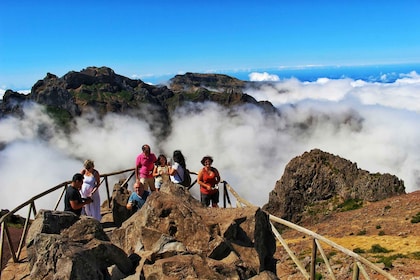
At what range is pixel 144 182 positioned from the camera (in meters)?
16.3

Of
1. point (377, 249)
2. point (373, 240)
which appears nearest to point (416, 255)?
point (377, 249)

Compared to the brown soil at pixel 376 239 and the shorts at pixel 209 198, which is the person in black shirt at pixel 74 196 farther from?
the brown soil at pixel 376 239

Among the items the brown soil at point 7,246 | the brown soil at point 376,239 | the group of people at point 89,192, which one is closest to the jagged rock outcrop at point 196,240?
the group of people at point 89,192

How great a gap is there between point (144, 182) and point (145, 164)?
0.76 meters

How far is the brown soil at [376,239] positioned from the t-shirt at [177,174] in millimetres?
9716

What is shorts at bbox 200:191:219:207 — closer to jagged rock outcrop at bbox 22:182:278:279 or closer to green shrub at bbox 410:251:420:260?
jagged rock outcrop at bbox 22:182:278:279

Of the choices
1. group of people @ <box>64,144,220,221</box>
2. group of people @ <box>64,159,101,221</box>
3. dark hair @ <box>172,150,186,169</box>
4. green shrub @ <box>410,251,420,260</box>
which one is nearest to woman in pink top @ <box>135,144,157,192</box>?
group of people @ <box>64,144,220,221</box>

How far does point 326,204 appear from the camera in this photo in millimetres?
54469

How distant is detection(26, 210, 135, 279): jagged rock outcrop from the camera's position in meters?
8.12

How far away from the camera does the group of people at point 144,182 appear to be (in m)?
12.7

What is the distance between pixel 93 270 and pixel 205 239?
295 centimetres

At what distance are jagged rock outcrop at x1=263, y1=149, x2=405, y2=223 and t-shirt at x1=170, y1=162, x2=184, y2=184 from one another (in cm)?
3826

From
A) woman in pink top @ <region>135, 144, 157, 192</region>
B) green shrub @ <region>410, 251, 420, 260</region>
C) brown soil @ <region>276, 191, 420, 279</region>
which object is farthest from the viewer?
green shrub @ <region>410, 251, 420, 260</region>

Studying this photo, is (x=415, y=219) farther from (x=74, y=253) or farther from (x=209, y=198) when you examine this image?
(x=74, y=253)
